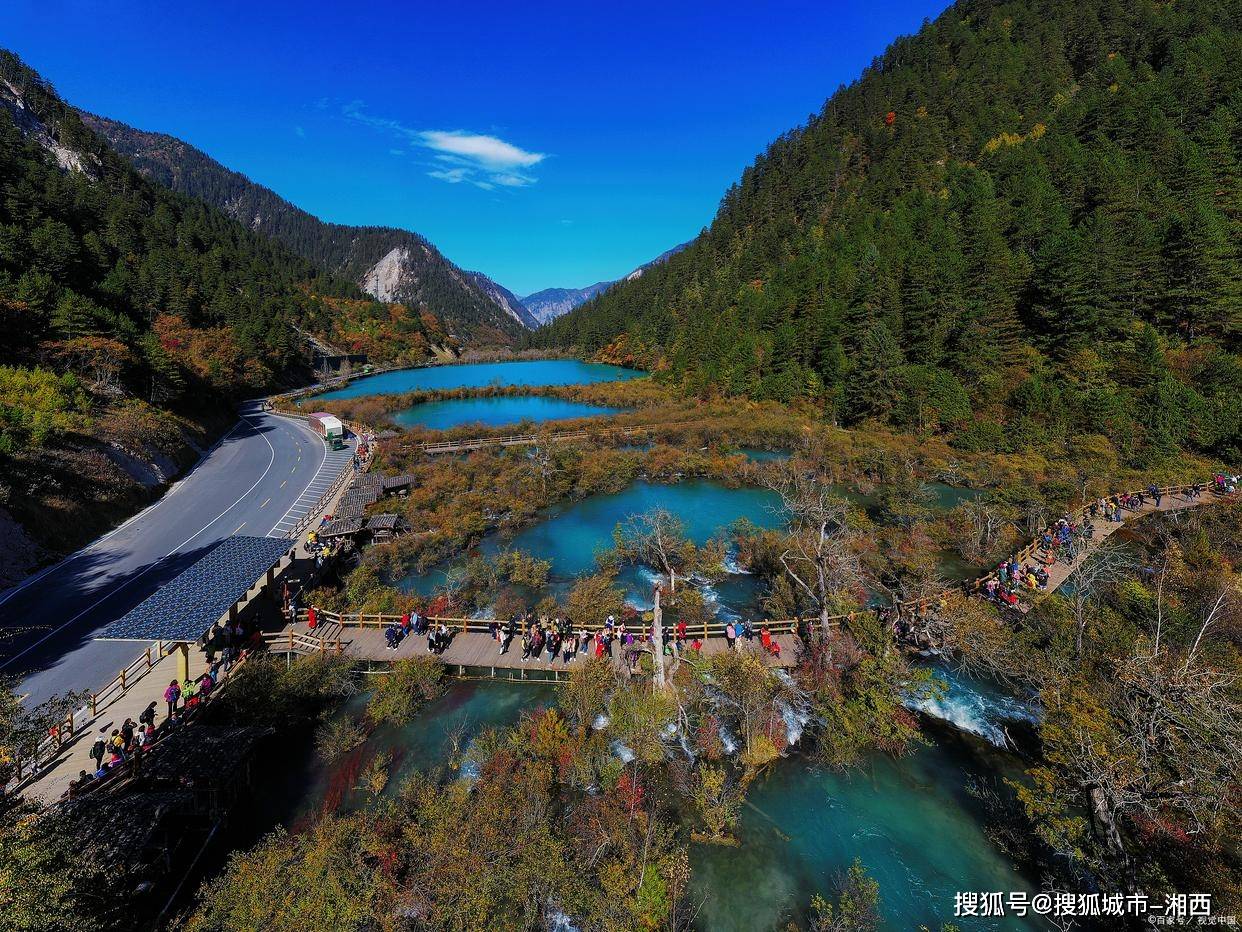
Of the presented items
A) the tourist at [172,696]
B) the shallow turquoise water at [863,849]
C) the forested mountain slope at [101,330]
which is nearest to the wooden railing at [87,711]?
the tourist at [172,696]

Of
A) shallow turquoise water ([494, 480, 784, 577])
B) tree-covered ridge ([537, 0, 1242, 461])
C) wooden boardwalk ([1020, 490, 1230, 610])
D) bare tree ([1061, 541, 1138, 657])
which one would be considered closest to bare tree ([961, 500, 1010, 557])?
wooden boardwalk ([1020, 490, 1230, 610])

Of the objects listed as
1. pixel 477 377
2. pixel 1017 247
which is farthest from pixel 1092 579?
pixel 477 377

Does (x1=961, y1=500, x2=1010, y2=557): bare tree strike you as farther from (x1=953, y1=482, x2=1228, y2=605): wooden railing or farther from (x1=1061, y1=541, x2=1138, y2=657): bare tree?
(x1=1061, y1=541, x2=1138, y2=657): bare tree

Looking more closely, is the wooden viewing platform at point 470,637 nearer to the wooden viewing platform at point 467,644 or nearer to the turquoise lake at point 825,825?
the wooden viewing platform at point 467,644

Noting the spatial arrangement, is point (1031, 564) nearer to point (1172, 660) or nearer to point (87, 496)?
point (1172, 660)

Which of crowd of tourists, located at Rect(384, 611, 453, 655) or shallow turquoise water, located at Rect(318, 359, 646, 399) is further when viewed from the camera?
shallow turquoise water, located at Rect(318, 359, 646, 399)

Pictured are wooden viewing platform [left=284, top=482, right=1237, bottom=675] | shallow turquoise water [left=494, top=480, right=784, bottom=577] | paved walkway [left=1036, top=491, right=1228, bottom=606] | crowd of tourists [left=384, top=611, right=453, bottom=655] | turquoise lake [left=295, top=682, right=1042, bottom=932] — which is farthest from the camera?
shallow turquoise water [left=494, top=480, right=784, bottom=577]

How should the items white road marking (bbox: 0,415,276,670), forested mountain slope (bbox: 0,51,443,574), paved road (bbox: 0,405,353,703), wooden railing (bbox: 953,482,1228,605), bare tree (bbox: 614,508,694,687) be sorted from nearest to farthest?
paved road (bbox: 0,405,353,703) < white road marking (bbox: 0,415,276,670) < wooden railing (bbox: 953,482,1228,605) < bare tree (bbox: 614,508,694,687) < forested mountain slope (bbox: 0,51,443,574)

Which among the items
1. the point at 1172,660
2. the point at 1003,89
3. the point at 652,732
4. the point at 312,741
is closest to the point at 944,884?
the point at 652,732
